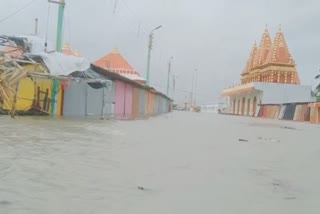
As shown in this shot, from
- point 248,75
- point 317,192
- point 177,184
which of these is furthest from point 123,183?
point 248,75

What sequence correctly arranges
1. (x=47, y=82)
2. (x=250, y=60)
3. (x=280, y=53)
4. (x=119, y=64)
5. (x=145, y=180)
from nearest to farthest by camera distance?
1. (x=145, y=180)
2. (x=47, y=82)
3. (x=119, y=64)
4. (x=280, y=53)
5. (x=250, y=60)

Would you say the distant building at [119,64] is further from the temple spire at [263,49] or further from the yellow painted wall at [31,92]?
the yellow painted wall at [31,92]

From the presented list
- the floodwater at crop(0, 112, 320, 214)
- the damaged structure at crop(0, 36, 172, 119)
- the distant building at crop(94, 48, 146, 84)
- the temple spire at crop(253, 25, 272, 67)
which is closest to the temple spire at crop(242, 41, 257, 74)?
the temple spire at crop(253, 25, 272, 67)

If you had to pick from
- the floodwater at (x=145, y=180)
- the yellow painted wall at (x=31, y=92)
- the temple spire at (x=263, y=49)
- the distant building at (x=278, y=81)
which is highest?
the temple spire at (x=263, y=49)

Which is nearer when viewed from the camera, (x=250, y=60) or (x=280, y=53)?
(x=280, y=53)

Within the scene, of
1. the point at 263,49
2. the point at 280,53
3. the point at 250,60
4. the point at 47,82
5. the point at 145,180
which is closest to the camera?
the point at 145,180

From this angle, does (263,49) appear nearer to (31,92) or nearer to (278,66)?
(278,66)

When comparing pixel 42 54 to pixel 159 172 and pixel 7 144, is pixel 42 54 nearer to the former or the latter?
pixel 7 144

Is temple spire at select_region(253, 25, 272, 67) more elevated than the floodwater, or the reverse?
temple spire at select_region(253, 25, 272, 67)

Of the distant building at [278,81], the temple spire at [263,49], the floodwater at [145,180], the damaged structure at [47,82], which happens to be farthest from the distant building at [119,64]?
the floodwater at [145,180]

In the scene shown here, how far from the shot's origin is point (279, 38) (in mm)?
68500

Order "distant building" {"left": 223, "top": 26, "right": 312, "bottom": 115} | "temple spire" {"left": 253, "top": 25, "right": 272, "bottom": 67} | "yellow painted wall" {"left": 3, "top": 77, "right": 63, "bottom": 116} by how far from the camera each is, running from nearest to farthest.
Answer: "yellow painted wall" {"left": 3, "top": 77, "right": 63, "bottom": 116}, "distant building" {"left": 223, "top": 26, "right": 312, "bottom": 115}, "temple spire" {"left": 253, "top": 25, "right": 272, "bottom": 67}

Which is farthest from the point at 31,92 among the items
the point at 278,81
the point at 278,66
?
the point at 278,81

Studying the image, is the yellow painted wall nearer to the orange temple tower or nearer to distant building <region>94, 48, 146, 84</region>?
distant building <region>94, 48, 146, 84</region>
